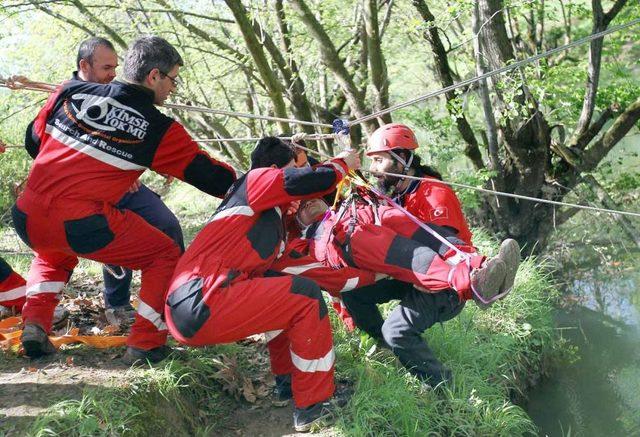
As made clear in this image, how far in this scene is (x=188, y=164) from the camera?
4043 mm

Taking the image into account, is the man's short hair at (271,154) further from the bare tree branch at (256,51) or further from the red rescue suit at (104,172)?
the bare tree branch at (256,51)

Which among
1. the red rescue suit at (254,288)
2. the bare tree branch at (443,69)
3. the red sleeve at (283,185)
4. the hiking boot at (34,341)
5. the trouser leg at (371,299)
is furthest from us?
the bare tree branch at (443,69)

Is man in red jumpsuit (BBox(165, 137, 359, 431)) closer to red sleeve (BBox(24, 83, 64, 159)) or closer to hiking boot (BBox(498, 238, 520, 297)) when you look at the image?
hiking boot (BBox(498, 238, 520, 297))

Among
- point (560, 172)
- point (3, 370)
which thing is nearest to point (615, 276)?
point (560, 172)

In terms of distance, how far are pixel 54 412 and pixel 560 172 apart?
725 cm

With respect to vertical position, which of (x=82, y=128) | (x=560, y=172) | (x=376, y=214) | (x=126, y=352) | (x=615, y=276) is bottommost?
(x=615, y=276)

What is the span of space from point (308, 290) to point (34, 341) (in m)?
1.78

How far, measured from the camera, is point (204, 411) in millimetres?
4285

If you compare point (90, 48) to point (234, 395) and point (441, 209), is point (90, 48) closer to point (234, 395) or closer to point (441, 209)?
point (234, 395)

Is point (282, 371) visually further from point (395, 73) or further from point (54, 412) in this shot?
point (395, 73)

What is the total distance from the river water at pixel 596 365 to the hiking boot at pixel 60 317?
3.80 metres

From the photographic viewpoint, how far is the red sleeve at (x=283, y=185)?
3.75 metres

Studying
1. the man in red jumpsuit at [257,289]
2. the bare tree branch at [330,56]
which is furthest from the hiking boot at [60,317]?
the bare tree branch at [330,56]

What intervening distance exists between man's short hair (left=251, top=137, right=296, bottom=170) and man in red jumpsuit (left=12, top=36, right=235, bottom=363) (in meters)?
0.24
